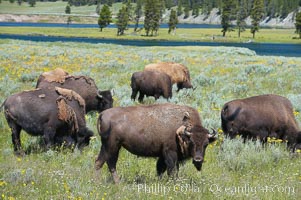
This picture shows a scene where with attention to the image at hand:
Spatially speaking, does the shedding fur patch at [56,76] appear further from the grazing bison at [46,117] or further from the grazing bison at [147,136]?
the grazing bison at [147,136]

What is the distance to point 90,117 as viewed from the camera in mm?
10516

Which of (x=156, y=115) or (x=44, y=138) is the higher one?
(x=156, y=115)

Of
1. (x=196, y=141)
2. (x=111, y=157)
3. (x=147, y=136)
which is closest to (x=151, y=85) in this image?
(x=147, y=136)

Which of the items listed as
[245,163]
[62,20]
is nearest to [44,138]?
[245,163]

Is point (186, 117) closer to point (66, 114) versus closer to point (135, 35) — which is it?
point (66, 114)

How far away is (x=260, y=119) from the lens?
28.5ft

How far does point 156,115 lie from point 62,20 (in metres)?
168

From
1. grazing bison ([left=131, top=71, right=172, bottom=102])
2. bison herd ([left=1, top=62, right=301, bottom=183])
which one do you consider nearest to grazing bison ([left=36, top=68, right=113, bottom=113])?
bison herd ([left=1, top=62, right=301, bottom=183])

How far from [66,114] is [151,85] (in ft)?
21.6

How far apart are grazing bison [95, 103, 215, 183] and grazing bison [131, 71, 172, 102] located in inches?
299

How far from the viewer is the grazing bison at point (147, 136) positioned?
632 cm

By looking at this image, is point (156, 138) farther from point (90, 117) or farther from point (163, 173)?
point (90, 117)

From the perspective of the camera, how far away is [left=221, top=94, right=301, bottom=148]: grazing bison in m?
8.59

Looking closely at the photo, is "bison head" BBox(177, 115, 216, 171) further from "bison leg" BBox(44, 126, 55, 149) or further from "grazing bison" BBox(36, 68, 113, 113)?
"grazing bison" BBox(36, 68, 113, 113)
